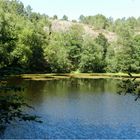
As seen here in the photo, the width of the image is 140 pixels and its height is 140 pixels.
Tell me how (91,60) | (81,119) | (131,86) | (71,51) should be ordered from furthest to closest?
(71,51) → (91,60) → (81,119) → (131,86)

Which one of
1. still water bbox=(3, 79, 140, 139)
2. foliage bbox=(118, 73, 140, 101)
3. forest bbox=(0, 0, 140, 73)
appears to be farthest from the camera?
forest bbox=(0, 0, 140, 73)

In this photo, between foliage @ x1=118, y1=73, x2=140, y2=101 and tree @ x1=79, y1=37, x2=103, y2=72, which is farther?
tree @ x1=79, y1=37, x2=103, y2=72

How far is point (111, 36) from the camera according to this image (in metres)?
172

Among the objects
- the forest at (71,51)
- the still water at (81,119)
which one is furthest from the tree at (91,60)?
the still water at (81,119)

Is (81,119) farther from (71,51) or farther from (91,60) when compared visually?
(71,51)

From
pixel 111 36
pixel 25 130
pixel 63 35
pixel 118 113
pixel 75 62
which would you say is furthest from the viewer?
pixel 111 36

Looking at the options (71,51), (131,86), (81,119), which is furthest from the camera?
(71,51)

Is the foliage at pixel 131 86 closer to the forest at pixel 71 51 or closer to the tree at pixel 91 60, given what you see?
the forest at pixel 71 51

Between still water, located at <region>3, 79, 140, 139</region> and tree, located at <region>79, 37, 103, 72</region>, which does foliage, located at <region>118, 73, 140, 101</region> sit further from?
tree, located at <region>79, 37, 103, 72</region>

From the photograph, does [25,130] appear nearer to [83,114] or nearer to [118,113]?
[83,114]

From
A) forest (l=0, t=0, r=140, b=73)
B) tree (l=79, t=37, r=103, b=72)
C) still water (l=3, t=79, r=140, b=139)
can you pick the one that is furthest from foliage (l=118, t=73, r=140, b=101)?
tree (l=79, t=37, r=103, b=72)

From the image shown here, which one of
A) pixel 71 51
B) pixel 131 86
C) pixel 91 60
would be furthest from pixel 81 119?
pixel 71 51

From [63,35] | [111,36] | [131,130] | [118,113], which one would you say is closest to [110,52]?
[63,35]

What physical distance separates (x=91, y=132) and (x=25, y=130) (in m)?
4.43
